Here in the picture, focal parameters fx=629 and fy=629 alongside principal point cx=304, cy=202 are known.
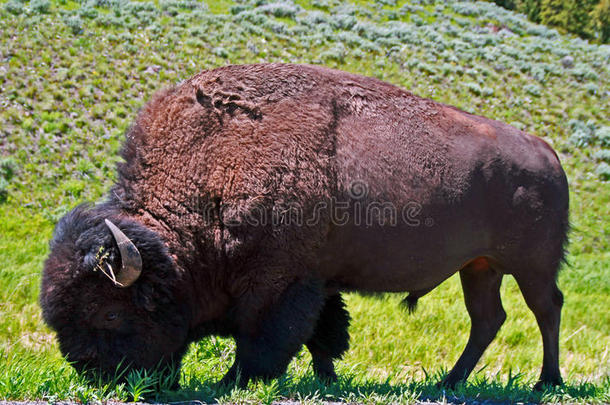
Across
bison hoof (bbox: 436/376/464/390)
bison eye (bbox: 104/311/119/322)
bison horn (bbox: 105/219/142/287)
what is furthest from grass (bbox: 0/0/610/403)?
bison horn (bbox: 105/219/142/287)

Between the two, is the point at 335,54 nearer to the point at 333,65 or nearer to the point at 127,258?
the point at 333,65

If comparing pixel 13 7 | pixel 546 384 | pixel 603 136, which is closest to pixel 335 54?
pixel 603 136

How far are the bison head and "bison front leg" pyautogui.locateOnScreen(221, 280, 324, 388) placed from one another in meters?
0.49

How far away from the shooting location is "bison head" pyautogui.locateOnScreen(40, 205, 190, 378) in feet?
12.8

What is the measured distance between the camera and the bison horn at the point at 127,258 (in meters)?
3.83

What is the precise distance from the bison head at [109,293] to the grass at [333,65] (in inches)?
7.6

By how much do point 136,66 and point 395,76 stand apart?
8223mm

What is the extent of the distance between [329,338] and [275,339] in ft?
3.46

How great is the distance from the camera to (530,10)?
50250 millimetres

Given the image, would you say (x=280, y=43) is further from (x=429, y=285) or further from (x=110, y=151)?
(x=429, y=285)

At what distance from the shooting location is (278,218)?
420cm

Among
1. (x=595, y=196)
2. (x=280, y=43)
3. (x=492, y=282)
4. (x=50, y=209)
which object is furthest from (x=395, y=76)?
(x=492, y=282)

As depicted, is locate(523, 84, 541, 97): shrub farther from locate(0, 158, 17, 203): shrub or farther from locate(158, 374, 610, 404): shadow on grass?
locate(158, 374, 610, 404): shadow on grass

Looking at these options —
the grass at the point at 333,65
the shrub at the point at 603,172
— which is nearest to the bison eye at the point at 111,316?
the grass at the point at 333,65
